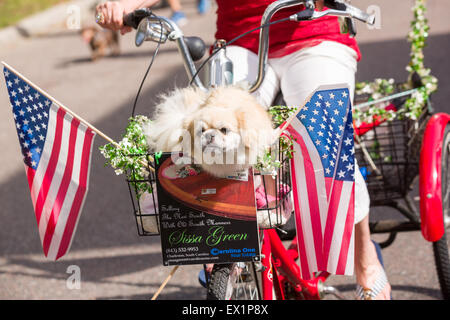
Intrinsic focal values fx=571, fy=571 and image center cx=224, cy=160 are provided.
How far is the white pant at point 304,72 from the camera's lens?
2244 millimetres

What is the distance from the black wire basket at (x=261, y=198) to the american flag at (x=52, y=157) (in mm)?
264

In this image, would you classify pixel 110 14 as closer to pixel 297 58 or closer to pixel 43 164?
pixel 43 164

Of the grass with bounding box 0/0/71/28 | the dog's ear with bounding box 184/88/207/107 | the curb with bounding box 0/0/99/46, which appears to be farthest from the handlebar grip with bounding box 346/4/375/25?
the grass with bounding box 0/0/71/28

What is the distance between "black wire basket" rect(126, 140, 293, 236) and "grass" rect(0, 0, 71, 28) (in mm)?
9372

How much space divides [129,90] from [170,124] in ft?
17.0

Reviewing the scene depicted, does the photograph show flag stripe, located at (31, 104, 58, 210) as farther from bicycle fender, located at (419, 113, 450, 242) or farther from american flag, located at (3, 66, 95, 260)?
bicycle fender, located at (419, 113, 450, 242)

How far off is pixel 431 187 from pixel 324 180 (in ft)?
2.87

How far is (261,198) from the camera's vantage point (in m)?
1.83

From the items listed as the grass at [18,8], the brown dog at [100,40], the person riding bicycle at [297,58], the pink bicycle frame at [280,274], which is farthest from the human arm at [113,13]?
the grass at [18,8]

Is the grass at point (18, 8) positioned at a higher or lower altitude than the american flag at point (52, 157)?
higher

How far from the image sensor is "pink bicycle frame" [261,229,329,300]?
215 cm

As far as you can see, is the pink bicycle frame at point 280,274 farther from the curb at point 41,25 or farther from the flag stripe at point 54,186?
the curb at point 41,25

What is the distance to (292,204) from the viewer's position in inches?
76.9
